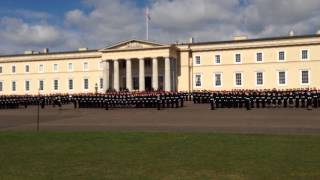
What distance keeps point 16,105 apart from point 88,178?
4340 cm

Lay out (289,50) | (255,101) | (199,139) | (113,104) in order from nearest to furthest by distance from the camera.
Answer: (199,139) < (255,101) < (113,104) < (289,50)

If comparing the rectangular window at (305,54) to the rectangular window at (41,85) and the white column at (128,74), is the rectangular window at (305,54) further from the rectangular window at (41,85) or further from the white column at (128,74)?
the rectangular window at (41,85)

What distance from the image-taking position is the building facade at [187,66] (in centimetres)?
6694

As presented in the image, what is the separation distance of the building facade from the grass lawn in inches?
2059

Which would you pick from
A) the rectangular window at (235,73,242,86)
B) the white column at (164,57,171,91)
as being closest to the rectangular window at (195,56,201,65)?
the white column at (164,57,171,91)

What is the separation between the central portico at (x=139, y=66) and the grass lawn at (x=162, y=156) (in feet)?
175

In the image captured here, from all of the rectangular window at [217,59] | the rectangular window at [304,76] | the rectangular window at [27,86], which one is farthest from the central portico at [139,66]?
the rectangular window at [304,76]

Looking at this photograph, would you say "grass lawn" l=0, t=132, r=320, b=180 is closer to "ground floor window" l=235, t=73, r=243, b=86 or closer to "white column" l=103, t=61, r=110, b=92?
"ground floor window" l=235, t=73, r=243, b=86

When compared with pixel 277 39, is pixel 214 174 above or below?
below

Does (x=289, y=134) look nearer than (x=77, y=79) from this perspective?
Yes

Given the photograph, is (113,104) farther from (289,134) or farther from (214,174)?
(214,174)

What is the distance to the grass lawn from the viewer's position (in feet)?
32.6

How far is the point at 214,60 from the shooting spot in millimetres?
72000

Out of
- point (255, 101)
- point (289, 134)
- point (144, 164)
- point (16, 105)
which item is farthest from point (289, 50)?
point (144, 164)
